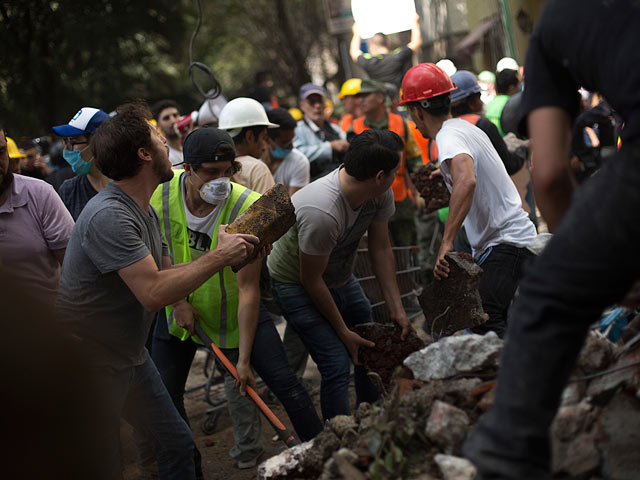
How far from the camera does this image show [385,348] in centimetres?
450

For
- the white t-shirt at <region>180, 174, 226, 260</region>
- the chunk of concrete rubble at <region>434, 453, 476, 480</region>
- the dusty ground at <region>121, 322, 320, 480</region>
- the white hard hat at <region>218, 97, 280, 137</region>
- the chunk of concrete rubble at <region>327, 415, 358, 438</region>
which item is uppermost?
the white hard hat at <region>218, 97, 280, 137</region>

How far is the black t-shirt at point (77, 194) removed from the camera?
5.17 meters

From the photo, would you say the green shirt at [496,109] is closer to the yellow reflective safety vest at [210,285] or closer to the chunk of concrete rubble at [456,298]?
the chunk of concrete rubble at [456,298]

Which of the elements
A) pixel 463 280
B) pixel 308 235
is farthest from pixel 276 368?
pixel 463 280

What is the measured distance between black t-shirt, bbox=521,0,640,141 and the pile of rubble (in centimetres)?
103

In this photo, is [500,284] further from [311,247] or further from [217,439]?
[217,439]

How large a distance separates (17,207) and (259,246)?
1.54 metres

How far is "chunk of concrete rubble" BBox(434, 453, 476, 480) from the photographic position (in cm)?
244

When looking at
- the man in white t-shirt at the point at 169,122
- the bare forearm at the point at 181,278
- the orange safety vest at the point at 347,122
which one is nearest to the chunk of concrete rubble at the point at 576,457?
the bare forearm at the point at 181,278

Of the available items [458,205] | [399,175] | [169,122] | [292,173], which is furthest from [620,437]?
[169,122]

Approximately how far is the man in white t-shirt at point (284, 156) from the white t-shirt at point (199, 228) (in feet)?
7.00

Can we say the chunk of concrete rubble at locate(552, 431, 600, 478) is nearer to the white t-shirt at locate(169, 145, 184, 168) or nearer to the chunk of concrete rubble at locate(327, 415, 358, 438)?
the chunk of concrete rubble at locate(327, 415, 358, 438)

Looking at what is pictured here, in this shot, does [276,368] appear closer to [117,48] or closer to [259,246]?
[259,246]

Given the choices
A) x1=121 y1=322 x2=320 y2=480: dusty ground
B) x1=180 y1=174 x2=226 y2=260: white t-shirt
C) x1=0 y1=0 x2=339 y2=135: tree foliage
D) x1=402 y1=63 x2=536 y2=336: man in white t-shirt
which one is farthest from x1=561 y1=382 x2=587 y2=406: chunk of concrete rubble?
x1=0 y1=0 x2=339 y2=135: tree foliage
